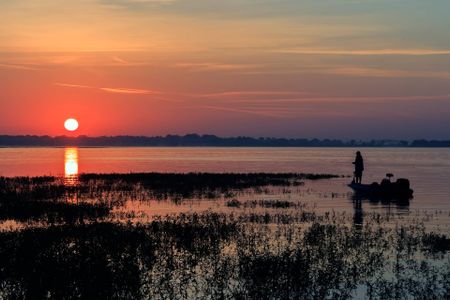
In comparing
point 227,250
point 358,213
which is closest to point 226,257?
point 227,250

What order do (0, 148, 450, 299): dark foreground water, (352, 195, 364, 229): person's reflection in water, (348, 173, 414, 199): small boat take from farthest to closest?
(348, 173, 414, 199): small boat → (352, 195, 364, 229): person's reflection in water → (0, 148, 450, 299): dark foreground water

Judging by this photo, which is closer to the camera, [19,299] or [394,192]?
[19,299]

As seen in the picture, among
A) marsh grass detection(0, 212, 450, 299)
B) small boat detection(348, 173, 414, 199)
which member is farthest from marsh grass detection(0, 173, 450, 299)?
small boat detection(348, 173, 414, 199)

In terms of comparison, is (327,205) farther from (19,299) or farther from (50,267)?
(19,299)

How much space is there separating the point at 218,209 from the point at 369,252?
52.4 ft

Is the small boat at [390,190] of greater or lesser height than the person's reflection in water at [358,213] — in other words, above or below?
above

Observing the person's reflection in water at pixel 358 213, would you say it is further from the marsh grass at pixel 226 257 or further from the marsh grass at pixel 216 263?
the marsh grass at pixel 216 263

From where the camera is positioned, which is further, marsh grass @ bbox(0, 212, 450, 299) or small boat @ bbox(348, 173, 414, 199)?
small boat @ bbox(348, 173, 414, 199)

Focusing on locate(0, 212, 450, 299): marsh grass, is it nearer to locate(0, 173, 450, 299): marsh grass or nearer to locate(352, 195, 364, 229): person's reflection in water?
locate(0, 173, 450, 299): marsh grass

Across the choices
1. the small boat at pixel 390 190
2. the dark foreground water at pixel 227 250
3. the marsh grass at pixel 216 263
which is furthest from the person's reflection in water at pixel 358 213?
the marsh grass at pixel 216 263

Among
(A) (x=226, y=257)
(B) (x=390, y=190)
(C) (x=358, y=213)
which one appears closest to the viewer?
(A) (x=226, y=257)

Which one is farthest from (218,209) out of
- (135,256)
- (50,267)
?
(50,267)

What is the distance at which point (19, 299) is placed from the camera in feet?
49.1

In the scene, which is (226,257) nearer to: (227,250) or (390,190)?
(227,250)
